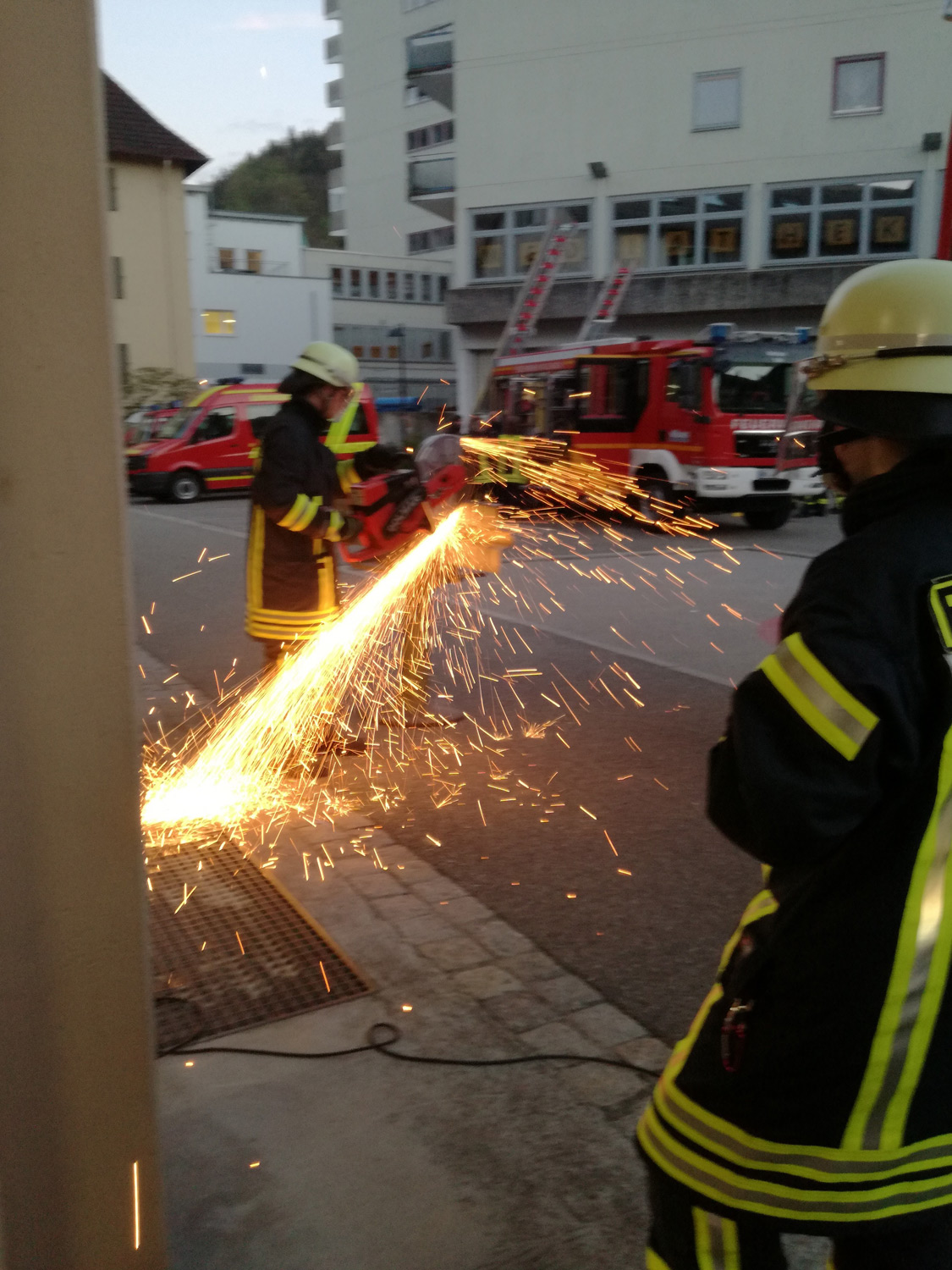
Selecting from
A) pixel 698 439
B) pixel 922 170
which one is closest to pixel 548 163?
pixel 922 170

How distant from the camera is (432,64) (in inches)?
1535

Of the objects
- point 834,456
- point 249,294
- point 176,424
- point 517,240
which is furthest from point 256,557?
point 249,294

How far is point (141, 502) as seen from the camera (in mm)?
21750

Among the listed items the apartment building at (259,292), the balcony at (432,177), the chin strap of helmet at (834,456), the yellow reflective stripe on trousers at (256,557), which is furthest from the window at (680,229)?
the chin strap of helmet at (834,456)

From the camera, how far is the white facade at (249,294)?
125ft

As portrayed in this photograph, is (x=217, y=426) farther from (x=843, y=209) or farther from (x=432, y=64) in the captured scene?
(x=432, y=64)

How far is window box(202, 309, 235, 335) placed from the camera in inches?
1510

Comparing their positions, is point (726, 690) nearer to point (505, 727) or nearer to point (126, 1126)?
point (505, 727)

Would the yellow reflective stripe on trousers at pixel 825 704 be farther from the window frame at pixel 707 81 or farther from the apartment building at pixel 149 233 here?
the apartment building at pixel 149 233

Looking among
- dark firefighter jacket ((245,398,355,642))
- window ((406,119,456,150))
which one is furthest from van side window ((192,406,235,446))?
window ((406,119,456,150))

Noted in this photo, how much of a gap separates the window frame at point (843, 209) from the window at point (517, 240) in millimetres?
4705

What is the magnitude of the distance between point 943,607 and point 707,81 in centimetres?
3005

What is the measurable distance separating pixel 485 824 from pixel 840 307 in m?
3.37

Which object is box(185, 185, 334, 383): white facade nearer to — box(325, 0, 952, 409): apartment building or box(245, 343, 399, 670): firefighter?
box(325, 0, 952, 409): apartment building
